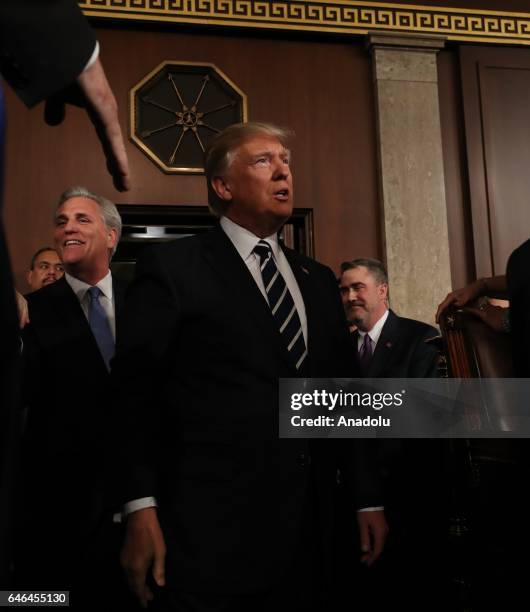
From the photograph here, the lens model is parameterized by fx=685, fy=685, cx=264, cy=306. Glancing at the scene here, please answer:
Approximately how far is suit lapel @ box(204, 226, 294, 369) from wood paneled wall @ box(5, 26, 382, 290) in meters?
3.53

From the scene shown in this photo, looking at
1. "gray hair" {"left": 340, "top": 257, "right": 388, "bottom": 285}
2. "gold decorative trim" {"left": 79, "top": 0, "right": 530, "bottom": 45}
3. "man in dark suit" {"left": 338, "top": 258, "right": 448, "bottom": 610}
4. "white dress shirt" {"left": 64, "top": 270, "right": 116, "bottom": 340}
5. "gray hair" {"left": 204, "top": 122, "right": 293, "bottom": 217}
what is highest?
"gold decorative trim" {"left": 79, "top": 0, "right": 530, "bottom": 45}

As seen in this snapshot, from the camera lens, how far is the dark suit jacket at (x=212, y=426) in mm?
1493

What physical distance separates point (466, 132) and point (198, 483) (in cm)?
480

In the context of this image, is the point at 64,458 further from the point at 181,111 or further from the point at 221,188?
the point at 181,111

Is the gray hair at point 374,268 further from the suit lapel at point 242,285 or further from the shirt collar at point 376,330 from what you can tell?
the suit lapel at point 242,285

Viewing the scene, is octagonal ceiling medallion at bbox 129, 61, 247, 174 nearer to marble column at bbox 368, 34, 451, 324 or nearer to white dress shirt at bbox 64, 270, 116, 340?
marble column at bbox 368, 34, 451, 324

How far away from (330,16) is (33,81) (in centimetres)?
519

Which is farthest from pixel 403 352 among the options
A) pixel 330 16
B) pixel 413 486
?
pixel 330 16

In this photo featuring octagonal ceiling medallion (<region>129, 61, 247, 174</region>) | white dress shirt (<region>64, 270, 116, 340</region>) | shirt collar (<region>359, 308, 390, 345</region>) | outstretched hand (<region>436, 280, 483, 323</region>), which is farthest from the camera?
octagonal ceiling medallion (<region>129, 61, 247, 174</region>)

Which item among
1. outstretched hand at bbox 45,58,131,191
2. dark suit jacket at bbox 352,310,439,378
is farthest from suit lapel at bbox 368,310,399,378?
outstretched hand at bbox 45,58,131,191

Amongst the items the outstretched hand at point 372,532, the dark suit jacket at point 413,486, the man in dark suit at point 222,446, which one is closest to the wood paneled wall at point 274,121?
the dark suit jacket at point 413,486

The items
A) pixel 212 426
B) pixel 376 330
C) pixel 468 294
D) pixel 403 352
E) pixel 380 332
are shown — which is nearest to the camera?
pixel 212 426

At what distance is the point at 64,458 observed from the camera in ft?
6.12

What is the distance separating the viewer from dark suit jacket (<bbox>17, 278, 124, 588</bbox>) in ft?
6.06
